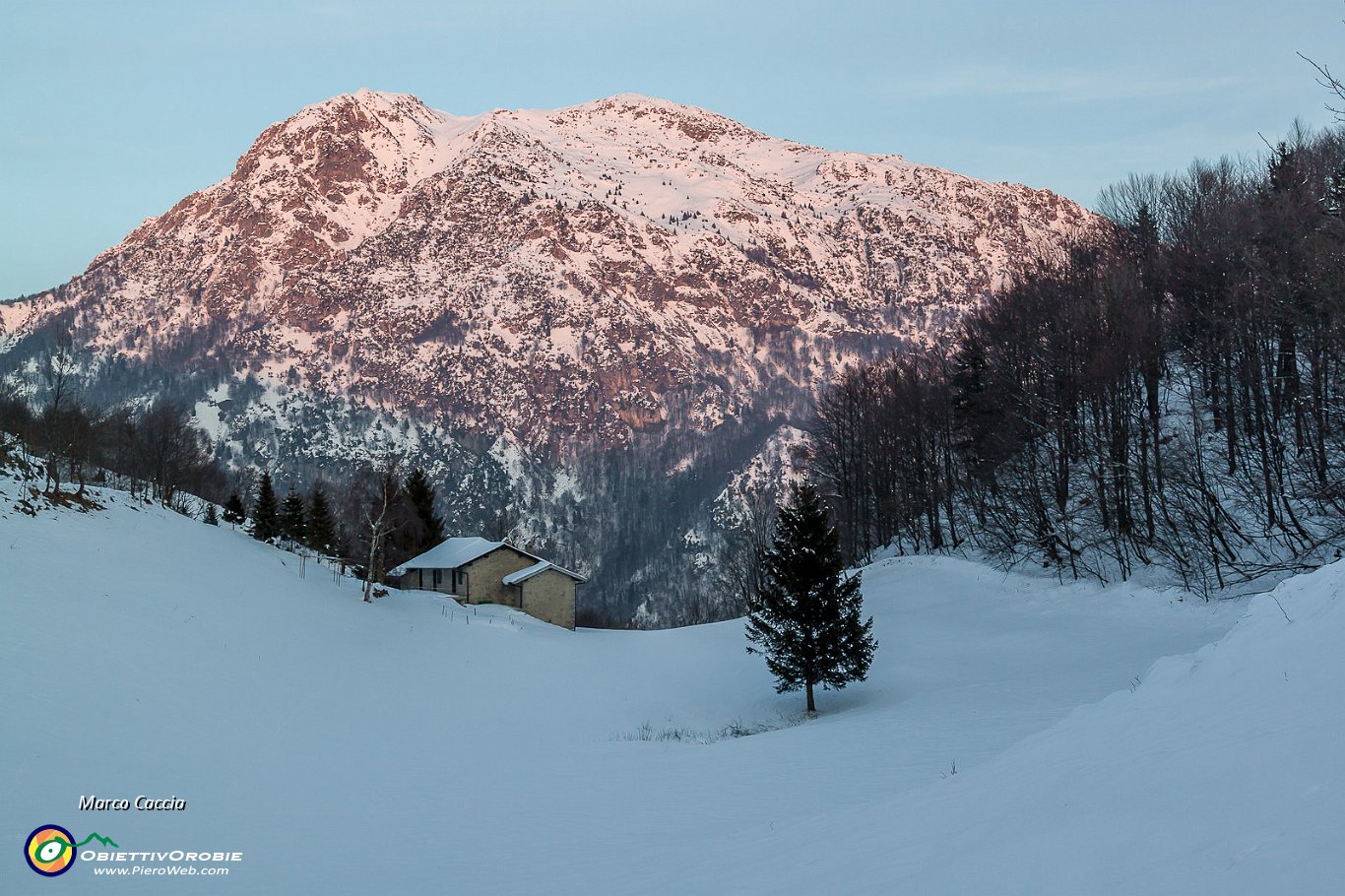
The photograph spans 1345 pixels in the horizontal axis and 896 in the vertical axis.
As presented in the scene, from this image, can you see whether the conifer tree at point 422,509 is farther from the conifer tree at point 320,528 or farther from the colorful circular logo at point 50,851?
the colorful circular logo at point 50,851

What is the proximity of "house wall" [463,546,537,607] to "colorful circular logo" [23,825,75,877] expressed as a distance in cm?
4761

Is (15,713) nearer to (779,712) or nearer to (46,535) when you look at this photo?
(46,535)

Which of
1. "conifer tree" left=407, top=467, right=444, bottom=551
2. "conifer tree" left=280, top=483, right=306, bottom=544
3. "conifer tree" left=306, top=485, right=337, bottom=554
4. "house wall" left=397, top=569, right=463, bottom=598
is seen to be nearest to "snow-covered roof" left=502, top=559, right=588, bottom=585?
"house wall" left=397, top=569, right=463, bottom=598

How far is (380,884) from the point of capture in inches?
372

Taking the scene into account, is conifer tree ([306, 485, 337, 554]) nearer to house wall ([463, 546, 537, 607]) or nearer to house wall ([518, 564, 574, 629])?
house wall ([463, 546, 537, 607])

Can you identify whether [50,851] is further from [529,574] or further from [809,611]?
[529,574]

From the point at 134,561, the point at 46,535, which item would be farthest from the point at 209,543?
the point at 46,535

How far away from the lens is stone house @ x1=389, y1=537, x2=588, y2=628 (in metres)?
57.3

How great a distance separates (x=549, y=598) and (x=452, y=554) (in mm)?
7177

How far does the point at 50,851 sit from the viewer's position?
9633 millimetres

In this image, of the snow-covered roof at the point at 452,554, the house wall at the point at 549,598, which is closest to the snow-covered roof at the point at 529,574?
the house wall at the point at 549,598

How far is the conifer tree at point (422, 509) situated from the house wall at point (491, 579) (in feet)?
28.3

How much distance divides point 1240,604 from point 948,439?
26318mm

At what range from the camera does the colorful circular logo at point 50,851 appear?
9297 millimetres
